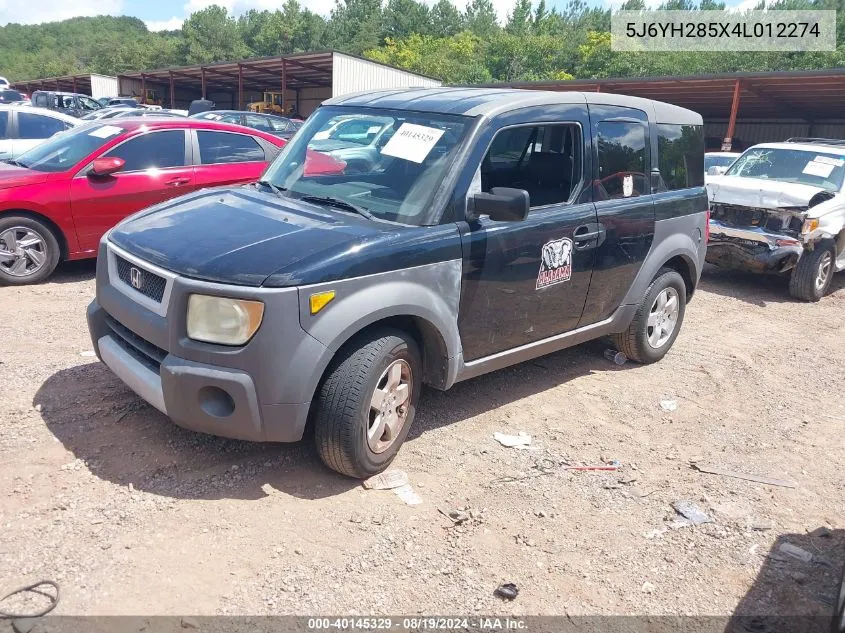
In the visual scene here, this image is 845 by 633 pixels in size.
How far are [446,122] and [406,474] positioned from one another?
2.05 meters

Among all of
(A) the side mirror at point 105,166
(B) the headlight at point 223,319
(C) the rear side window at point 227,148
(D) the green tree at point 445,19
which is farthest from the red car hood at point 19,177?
(D) the green tree at point 445,19

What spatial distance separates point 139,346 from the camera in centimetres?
358

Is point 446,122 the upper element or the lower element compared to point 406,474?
upper

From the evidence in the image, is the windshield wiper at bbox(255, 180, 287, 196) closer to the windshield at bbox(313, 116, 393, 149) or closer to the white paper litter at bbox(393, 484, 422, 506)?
the windshield at bbox(313, 116, 393, 149)

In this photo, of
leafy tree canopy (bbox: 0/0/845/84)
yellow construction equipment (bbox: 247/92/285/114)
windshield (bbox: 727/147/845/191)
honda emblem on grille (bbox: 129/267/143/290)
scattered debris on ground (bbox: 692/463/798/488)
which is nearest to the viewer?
honda emblem on grille (bbox: 129/267/143/290)

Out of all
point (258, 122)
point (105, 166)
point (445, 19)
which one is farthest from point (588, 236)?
point (445, 19)

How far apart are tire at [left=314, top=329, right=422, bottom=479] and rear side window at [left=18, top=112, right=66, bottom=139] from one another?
354 inches

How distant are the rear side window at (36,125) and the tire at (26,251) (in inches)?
171

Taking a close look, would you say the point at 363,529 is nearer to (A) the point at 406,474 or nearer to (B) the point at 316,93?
(A) the point at 406,474

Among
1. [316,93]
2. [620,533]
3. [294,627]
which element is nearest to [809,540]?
[620,533]

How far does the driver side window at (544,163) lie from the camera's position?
4.42 metres

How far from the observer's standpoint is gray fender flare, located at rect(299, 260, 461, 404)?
3225mm

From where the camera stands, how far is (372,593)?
288cm

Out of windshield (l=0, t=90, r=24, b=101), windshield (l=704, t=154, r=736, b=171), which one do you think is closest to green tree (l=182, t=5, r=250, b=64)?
windshield (l=0, t=90, r=24, b=101)
